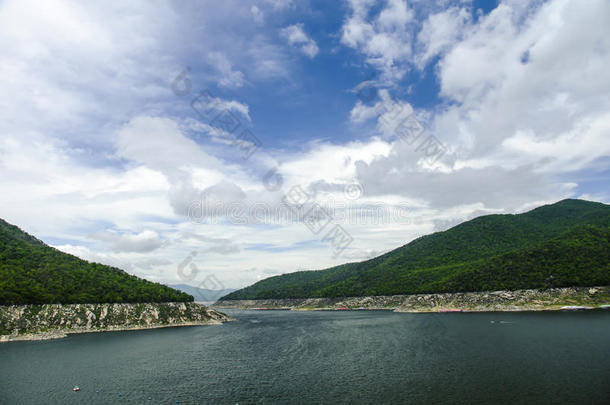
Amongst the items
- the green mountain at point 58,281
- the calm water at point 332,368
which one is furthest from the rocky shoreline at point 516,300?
the green mountain at point 58,281

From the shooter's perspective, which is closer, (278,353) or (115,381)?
(115,381)

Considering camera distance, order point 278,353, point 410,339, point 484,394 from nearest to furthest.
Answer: point 484,394 → point 278,353 → point 410,339

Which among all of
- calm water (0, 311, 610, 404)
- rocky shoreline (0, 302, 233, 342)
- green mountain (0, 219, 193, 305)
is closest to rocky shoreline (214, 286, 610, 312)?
calm water (0, 311, 610, 404)

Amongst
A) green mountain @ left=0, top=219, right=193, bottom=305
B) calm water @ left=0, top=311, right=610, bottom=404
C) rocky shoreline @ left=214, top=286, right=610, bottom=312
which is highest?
green mountain @ left=0, top=219, right=193, bottom=305

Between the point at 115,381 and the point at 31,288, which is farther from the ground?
the point at 31,288

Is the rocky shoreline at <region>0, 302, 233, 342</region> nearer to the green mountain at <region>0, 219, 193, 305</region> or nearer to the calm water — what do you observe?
the green mountain at <region>0, 219, 193, 305</region>

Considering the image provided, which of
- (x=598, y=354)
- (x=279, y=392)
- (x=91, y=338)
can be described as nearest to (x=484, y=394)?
(x=279, y=392)

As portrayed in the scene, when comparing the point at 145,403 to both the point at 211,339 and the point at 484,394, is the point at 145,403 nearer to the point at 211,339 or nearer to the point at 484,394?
the point at 484,394
